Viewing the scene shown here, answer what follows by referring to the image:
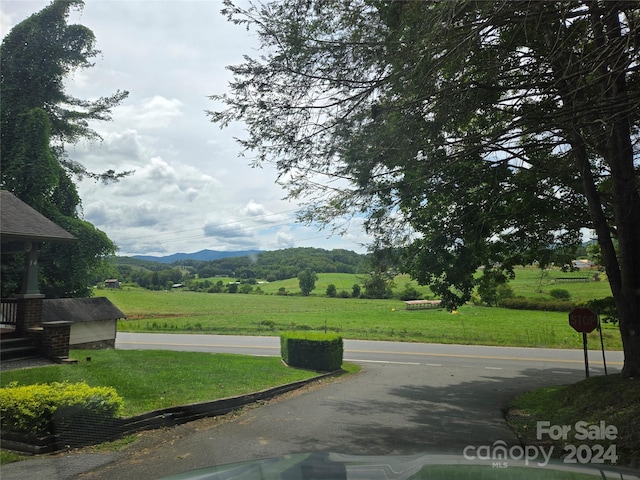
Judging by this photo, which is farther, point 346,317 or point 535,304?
point 346,317

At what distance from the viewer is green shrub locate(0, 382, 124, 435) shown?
5.98m

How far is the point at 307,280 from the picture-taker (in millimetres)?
29828

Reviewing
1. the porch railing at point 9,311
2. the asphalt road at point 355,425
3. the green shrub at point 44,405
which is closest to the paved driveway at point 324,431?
the asphalt road at point 355,425

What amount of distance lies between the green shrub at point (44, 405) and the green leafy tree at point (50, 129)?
393 inches

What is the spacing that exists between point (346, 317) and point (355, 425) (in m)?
24.4

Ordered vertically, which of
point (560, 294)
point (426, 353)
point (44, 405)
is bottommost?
point (426, 353)

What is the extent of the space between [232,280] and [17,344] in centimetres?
1164

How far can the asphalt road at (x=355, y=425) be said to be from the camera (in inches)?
218

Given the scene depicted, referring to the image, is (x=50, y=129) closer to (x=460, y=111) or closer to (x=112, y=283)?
(x=112, y=283)

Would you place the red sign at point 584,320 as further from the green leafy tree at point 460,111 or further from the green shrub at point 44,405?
the green shrub at point 44,405

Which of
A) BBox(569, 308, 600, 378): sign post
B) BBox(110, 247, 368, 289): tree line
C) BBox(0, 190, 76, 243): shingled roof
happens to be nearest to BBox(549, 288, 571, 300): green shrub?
BBox(110, 247, 368, 289): tree line

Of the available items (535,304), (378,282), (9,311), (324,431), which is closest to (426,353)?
(535,304)

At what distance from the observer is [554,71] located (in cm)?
664

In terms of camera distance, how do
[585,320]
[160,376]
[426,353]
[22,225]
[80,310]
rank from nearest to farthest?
1. [160,376]
2. [585,320]
3. [22,225]
4. [80,310]
5. [426,353]
